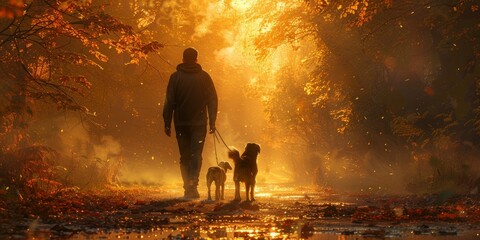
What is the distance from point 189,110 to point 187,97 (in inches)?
10.6

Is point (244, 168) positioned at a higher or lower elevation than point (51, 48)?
lower

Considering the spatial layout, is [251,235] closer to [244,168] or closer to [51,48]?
[244,168]

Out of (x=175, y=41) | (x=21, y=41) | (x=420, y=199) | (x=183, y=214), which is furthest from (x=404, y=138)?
(x=183, y=214)

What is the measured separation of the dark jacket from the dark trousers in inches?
5.9

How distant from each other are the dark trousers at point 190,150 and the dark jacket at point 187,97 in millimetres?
151

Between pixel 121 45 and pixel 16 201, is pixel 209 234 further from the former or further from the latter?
pixel 121 45

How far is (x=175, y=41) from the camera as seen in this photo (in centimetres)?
2947

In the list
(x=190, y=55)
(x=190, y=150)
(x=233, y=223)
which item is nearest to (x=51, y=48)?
(x=190, y=55)

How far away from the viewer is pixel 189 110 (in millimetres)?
16938

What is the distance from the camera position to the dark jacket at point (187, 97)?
1694 centimetres

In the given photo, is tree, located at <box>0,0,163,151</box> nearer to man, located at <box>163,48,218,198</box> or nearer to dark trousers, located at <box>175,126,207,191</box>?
man, located at <box>163,48,218,198</box>

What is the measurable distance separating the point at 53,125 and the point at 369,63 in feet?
31.7

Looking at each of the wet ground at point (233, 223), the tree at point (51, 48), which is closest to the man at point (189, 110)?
the tree at point (51, 48)

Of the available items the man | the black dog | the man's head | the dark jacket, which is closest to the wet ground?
the black dog
